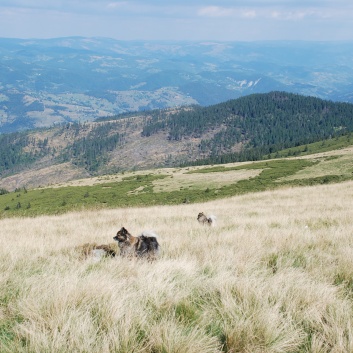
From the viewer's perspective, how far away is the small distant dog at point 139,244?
6328 millimetres

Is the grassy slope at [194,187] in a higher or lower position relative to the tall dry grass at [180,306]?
lower

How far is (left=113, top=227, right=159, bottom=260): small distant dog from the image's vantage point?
20.8 feet

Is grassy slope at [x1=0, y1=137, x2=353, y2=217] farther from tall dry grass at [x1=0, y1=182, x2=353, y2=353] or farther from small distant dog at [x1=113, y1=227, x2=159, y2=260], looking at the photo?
tall dry grass at [x1=0, y1=182, x2=353, y2=353]

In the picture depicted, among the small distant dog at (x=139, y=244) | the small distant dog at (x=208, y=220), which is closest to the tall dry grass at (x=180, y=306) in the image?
the small distant dog at (x=139, y=244)

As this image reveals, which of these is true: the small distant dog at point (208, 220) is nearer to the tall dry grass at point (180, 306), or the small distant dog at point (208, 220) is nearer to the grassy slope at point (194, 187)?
the tall dry grass at point (180, 306)

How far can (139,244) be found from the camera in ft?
21.2

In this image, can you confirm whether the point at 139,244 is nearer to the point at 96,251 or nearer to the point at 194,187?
the point at 96,251

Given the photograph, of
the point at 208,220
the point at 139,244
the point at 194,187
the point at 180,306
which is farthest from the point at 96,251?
the point at 194,187

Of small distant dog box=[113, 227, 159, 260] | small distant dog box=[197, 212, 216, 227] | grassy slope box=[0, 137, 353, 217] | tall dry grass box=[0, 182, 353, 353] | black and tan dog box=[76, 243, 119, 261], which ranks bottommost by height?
grassy slope box=[0, 137, 353, 217]

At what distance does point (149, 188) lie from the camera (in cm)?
7494

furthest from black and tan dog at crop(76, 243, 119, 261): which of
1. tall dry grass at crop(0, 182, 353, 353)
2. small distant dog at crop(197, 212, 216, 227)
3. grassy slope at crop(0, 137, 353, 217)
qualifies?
grassy slope at crop(0, 137, 353, 217)

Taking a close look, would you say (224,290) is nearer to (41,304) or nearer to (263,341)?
(263,341)

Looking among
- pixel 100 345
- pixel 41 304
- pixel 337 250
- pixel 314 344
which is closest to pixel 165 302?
pixel 100 345

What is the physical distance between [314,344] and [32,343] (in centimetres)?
255
